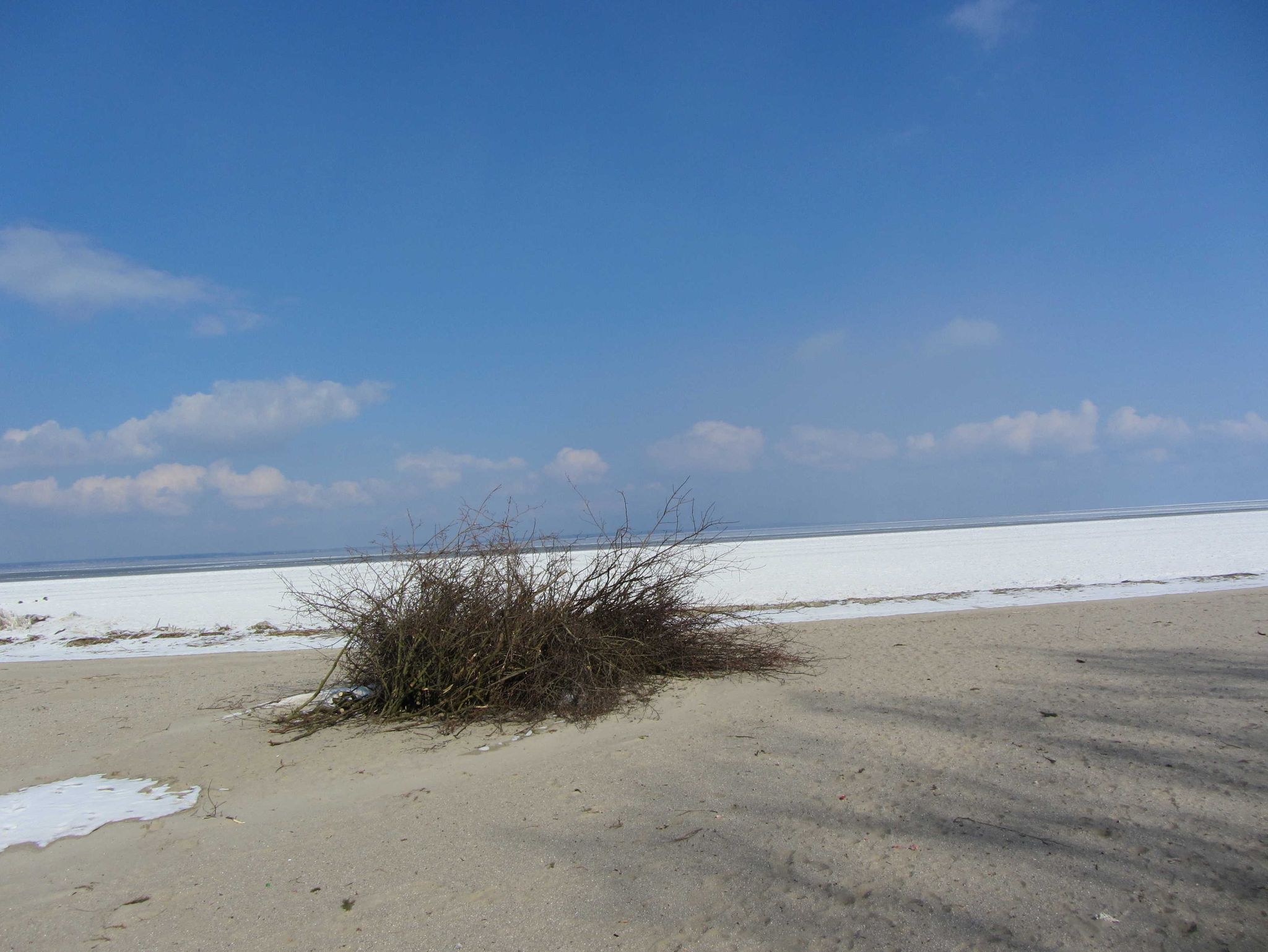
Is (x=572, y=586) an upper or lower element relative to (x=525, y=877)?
upper

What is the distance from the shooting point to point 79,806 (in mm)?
5141

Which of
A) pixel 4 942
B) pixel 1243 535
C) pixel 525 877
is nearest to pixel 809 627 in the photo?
pixel 525 877

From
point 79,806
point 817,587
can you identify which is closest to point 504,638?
point 79,806

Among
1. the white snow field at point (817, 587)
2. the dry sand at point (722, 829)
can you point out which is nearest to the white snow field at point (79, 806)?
the dry sand at point (722, 829)

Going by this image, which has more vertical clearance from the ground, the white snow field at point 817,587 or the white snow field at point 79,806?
the white snow field at point 817,587

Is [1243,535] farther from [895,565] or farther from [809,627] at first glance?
[809,627]

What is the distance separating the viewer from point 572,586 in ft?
26.3

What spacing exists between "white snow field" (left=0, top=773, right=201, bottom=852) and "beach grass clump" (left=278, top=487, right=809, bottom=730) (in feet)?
4.25

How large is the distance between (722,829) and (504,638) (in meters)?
3.10

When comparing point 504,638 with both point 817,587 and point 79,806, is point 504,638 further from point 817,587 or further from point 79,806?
point 817,587

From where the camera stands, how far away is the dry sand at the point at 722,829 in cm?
320

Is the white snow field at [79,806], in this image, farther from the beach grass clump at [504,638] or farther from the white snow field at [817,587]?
the white snow field at [817,587]

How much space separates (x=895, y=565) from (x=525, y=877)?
66.1 ft

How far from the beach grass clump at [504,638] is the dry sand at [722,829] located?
0.47 metres
